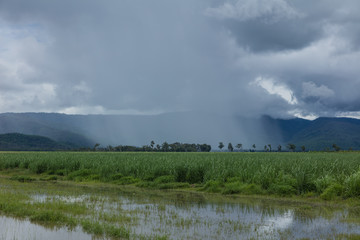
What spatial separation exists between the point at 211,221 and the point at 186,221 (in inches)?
41.5

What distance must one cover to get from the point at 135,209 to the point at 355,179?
41.7 feet

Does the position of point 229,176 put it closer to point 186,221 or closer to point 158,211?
point 158,211

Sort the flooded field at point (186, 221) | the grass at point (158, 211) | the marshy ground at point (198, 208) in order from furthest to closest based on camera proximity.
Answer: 1. the grass at point (158, 211)
2. the marshy ground at point (198, 208)
3. the flooded field at point (186, 221)

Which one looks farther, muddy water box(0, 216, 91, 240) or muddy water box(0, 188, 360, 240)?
muddy water box(0, 188, 360, 240)

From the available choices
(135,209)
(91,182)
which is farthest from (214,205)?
(91,182)

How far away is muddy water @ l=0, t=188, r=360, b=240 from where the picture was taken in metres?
10.5

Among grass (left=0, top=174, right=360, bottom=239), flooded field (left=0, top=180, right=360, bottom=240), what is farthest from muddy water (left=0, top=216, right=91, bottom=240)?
grass (left=0, top=174, right=360, bottom=239)

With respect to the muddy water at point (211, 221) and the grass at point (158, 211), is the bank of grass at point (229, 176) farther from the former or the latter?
the muddy water at point (211, 221)

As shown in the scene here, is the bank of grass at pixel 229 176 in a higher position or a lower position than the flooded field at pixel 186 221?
higher

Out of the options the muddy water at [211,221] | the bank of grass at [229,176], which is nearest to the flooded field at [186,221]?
the muddy water at [211,221]

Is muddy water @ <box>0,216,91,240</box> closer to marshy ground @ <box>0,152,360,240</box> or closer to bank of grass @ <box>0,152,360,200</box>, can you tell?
marshy ground @ <box>0,152,360,240</box>

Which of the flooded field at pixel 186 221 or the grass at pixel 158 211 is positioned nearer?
the flooded field at pixel 186 221

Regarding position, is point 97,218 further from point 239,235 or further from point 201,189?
point 201,189

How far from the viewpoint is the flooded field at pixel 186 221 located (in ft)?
34.2
